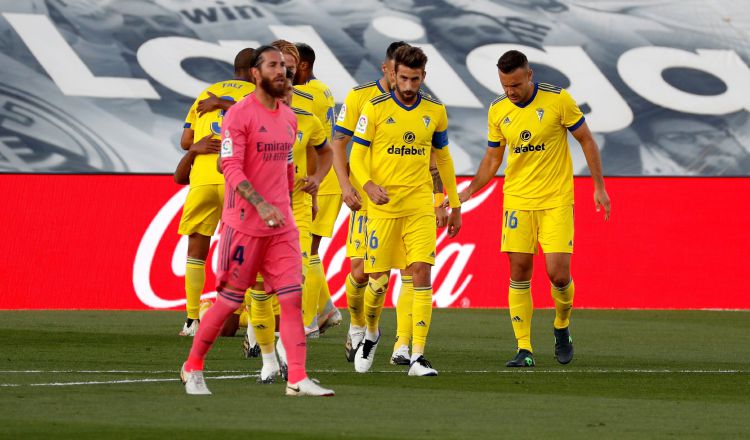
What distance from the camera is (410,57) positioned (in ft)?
32.1

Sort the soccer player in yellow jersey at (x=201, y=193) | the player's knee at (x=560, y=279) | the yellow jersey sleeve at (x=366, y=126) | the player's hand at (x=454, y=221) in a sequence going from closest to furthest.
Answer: the yellow jersey sleeve at (x=366, y=126), the player's hand at (x=454, y=221), the player's knee at (x=560, y=279), the soccer player in yellow jersey at (x=201, y=193)

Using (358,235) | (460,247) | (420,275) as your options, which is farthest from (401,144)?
(460,247)

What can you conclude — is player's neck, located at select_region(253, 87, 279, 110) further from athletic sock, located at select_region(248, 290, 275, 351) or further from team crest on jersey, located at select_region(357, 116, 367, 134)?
team crest on jersey, located at select_region(357, 116, 367, 134)

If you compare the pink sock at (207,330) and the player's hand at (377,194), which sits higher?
the pink sock at (207,330)

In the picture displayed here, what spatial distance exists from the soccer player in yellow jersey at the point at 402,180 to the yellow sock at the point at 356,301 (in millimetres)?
1095

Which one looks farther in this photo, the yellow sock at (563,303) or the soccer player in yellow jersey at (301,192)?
the yellow sock at (563,303)

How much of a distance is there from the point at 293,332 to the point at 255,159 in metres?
0.96

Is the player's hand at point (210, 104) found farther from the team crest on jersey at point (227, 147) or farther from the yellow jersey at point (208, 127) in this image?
the team crest on jersey at point (227, 147)

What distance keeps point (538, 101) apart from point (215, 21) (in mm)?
9794

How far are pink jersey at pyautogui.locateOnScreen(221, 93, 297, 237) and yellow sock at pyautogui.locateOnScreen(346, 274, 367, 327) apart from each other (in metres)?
3.25

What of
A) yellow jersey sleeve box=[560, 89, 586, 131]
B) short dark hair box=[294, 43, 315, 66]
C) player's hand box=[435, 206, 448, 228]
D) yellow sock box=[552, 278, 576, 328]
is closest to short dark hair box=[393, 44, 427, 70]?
player's hand box=[435, 206, 448, 228]

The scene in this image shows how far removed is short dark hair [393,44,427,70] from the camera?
32.1 ft

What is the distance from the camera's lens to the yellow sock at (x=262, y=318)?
9.08 meters

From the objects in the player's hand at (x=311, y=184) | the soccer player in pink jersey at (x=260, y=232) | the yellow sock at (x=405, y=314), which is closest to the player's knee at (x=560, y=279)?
the yellow sock at (x=405, y=314)
